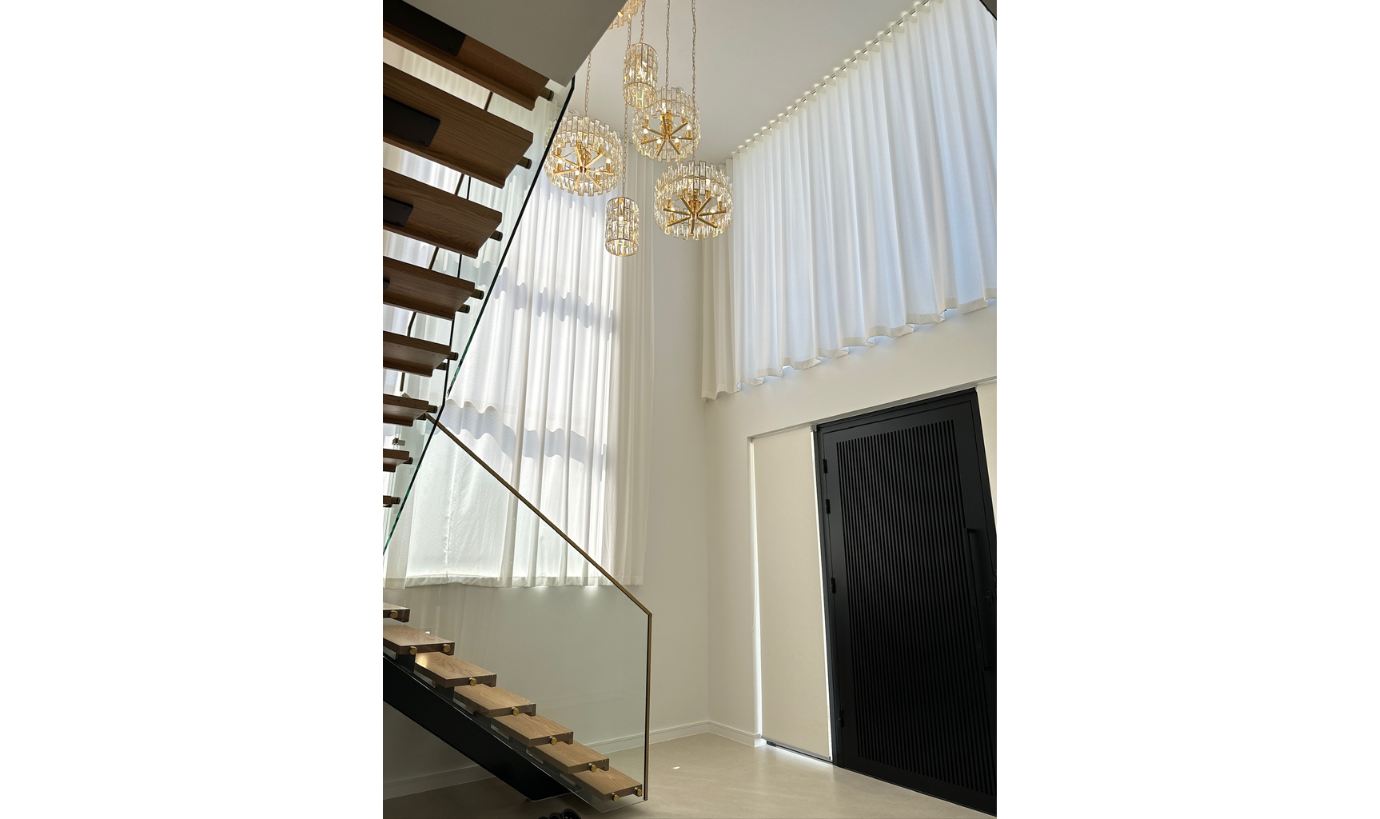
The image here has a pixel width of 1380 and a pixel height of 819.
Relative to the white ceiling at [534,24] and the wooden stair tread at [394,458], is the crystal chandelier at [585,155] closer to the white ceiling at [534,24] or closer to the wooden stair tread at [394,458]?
the white ceiling at [534,24]

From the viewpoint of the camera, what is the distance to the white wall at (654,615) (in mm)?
3463

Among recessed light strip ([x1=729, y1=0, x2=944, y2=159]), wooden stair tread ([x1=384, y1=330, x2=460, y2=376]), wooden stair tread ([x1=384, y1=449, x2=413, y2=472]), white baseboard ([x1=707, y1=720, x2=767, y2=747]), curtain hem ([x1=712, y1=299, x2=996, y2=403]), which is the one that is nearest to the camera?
wooden stair tread ([x1=384, y1=330, x2=460, y2=376])

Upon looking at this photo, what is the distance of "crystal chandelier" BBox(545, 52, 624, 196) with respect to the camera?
3.51 m

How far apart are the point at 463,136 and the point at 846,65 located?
147 inches

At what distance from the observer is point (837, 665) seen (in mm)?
4648

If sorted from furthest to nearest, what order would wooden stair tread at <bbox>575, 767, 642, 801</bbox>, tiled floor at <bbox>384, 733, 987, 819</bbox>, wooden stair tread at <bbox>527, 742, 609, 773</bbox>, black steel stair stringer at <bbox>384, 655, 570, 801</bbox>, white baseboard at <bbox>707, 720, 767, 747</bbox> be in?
white baseboard at <bbox>707, 720, 767, 747</bbox>
tiled floor at <bbox>384, 733, 987, 819</bbox>
wooden stair tread at <bbox>575, 767, 642, 801</bbox>
wooden stair tread at <bbox>527, 742, 609, 773</bbox>
black steel stair stringer at <bbox>384, 655, 570, 801</bbox>

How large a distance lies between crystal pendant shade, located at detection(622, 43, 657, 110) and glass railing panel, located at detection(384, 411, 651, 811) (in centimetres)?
197

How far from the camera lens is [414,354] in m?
2.88

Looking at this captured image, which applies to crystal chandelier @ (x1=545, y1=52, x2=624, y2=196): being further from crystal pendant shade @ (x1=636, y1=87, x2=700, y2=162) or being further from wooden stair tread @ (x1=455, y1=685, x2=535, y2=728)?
wooden stair tread @ (x1=455, y1=685, x2=535, y2=728)

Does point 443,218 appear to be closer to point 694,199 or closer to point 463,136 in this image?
point 463,136

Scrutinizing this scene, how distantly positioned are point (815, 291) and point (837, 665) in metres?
2.62

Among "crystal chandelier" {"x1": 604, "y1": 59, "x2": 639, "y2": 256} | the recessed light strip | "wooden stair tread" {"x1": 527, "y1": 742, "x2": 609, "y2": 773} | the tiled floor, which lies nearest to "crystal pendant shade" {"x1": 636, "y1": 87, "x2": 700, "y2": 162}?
"crystal chandelier" {"x1": 604, "y1": 59, "x2": 639, "y2": 256}
